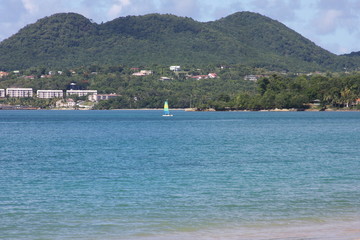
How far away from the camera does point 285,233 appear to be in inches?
611

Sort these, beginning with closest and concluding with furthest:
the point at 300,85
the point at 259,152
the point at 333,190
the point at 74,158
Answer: the point at 333,190 < the point at 74,158 < the point at 259,152 < the point at 300,85

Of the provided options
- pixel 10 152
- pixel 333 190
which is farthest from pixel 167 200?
pixel 10 152

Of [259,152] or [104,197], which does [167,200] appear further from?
[259,152]

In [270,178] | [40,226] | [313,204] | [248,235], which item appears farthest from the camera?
Answer: [270,178]

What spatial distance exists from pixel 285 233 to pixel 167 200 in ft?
19.8

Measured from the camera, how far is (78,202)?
20.3 metres

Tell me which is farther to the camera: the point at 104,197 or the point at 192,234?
the point at 104,197

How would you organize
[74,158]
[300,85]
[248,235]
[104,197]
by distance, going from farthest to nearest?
[300,85] < [74,158] < [104,197] < [248,235]

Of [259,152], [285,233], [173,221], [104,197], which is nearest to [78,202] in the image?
[104,197]

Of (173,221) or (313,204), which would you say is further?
(313,204)

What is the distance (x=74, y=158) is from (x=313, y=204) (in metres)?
19.5

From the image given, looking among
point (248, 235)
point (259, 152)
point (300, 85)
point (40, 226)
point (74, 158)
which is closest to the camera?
point (248, 235)

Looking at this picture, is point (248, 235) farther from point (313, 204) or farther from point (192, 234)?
point (313, 204)

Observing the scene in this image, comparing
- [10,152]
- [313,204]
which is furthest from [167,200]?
[10,152]
